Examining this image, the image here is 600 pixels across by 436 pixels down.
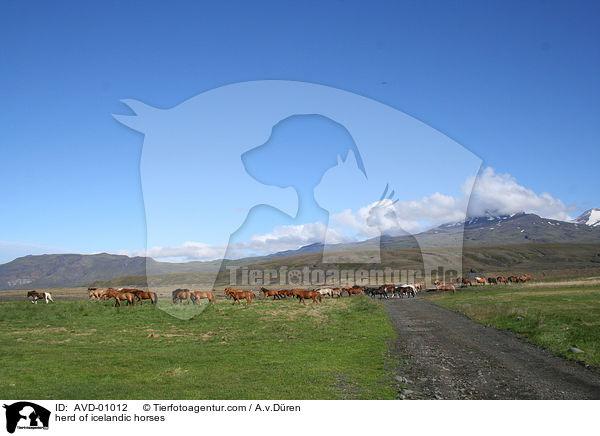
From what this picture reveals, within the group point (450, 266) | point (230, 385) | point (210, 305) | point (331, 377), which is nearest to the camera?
point (230, 385)

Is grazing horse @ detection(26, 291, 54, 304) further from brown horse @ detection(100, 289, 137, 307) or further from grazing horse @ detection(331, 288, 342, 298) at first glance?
grazing horse @ detection(331, 288, 342, 298)

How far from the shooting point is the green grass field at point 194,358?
34.7ft

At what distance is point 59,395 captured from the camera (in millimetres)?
10070

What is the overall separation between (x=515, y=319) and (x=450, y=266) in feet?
415

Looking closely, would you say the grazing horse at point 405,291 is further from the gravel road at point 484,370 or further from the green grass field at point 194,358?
the gravel road at point 484,370
